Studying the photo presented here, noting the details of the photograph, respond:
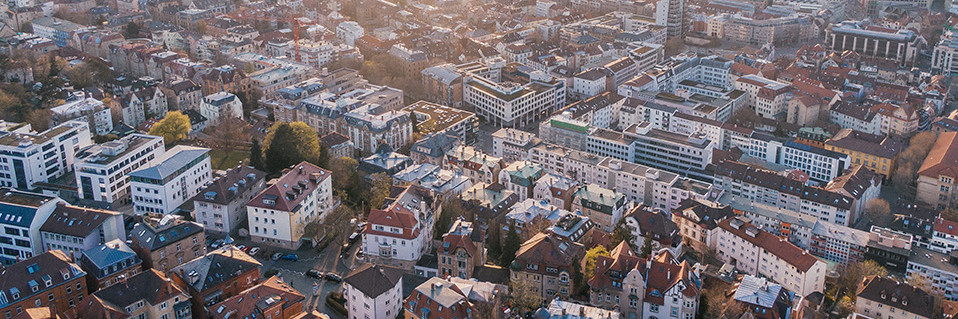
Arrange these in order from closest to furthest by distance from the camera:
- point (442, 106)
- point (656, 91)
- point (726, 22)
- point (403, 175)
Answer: point (403, 175), point (442, 106), point (656, 91), point (726, 22)

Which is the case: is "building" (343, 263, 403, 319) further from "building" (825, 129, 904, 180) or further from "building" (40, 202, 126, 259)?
"building" (825, 129, 904, 180)

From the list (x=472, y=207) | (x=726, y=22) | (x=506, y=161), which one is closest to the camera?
(x=472, y=207)

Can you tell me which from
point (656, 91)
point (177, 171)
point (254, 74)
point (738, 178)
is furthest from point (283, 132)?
point (656, 91)

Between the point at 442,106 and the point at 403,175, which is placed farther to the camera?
the point at 442,106

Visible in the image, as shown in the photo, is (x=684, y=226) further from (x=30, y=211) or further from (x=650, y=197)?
(x=30, y=211)

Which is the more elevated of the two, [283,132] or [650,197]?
[283,132]

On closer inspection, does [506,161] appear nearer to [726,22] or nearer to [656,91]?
[656,91]

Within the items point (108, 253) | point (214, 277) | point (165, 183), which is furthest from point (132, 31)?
point (214, 277)

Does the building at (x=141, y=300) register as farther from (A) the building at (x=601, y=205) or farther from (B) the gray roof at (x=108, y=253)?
(A) the building at (x=601, y=205)
